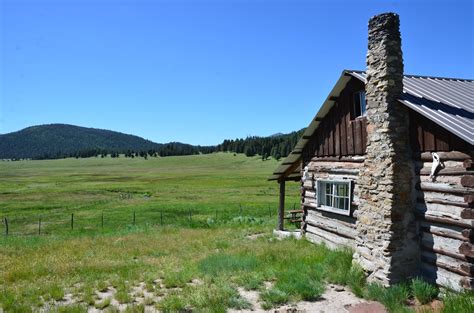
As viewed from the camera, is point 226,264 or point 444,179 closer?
point 444,179

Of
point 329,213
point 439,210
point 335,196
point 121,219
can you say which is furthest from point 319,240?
point 121,219

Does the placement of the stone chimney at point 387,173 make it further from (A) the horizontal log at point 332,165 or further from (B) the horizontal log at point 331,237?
(B) the horizontal log at point 331,237

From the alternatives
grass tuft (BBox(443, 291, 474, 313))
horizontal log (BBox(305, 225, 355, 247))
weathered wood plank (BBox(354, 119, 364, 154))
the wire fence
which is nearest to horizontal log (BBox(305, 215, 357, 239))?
horizontal log (BBox(305, 225, 355, 247))

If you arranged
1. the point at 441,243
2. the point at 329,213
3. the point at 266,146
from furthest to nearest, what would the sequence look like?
the point at 266,146 → the point at 329,213 → the point at 441,243

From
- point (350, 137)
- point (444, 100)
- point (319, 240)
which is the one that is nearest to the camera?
point (444, 100)

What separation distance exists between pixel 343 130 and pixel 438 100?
3.49 metres

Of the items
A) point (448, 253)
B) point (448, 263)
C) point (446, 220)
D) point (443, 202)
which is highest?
point (443, 202)

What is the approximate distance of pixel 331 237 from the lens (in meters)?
15.1

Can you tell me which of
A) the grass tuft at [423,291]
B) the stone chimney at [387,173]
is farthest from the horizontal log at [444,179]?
the grass tuft at [423,291]

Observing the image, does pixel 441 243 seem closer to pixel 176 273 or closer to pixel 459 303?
pixel 459 303

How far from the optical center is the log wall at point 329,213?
44.8 feet

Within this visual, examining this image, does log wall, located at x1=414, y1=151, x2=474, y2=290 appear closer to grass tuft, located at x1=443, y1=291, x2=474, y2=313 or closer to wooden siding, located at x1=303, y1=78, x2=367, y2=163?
grass tuft, located at x1=443, y1=291, x2=474, y2=313

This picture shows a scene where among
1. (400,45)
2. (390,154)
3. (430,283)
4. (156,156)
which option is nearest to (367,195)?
(390,154)

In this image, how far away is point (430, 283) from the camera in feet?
32.8
